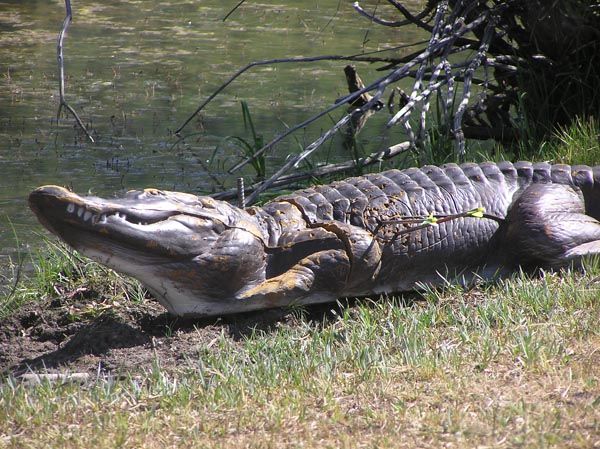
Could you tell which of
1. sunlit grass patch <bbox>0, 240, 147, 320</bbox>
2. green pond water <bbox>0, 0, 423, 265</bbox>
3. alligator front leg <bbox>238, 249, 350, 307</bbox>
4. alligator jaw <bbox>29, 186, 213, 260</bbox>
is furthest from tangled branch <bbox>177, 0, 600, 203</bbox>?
alligator jaw <bbox>29, 186, 213, 260</bbox>

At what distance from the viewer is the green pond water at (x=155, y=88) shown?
863 centimetres

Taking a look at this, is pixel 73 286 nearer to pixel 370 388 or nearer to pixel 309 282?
pixel 309 282

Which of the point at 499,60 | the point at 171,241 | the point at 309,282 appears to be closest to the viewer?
the point at 171,241

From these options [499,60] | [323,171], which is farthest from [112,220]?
[499,60]

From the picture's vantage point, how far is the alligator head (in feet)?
14.9

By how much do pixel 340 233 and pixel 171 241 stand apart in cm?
97

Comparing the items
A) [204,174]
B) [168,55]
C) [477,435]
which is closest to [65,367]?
[477,435]

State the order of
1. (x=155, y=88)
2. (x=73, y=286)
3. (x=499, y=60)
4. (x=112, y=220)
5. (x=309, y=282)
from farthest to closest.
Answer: (x=155, y=88), (x=499, y=60), (x=73, y=286), (x=309, y=282), (x=112, y=220)

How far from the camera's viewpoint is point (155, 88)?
11305 millimetres

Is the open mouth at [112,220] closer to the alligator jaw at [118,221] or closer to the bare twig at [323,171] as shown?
the alligator jaw at [118,221]

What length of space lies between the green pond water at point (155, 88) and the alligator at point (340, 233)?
1607mm

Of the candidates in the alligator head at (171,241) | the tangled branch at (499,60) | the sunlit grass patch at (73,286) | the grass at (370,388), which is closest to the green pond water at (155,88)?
the tangled branch at (499,60)

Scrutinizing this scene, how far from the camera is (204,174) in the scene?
8750 millimetres

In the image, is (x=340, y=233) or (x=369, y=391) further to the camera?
(x=340, y=233)
